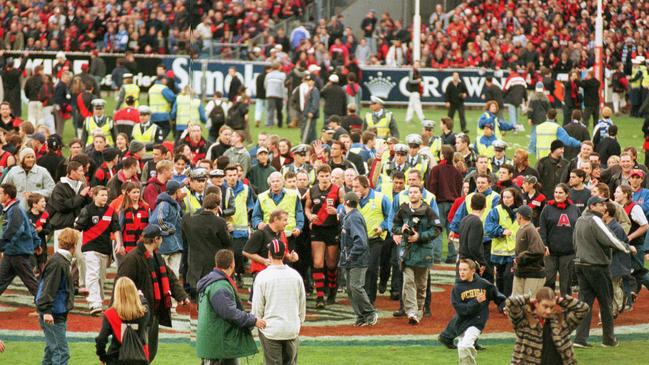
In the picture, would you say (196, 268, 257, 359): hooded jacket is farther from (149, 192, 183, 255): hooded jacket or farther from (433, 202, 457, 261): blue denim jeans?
(433, 202, 457, 261): blue denim jeans

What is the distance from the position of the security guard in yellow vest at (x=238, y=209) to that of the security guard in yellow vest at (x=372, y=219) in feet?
5.04

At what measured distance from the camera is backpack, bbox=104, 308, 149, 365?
11.9 metres

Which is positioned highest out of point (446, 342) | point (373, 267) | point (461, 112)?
point (461, 112)

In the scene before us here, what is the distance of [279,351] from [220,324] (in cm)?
64

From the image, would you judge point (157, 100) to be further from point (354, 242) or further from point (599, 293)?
point (599, 293)

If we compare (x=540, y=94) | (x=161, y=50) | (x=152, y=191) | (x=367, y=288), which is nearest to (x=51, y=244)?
(x=152, y=191)

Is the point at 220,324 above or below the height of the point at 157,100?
below

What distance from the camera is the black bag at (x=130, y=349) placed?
1188cm

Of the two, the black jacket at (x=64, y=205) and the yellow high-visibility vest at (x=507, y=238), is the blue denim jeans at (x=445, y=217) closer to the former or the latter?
the yellow high-visibility vest at (x=507, y=238)

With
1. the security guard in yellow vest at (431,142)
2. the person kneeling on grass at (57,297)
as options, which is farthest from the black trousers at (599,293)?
the security guard in yellow vest at (431,142)

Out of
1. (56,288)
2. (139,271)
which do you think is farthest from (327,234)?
(56,288)

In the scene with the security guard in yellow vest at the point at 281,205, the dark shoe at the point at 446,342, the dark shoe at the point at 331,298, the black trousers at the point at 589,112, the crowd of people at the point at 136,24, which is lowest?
the dark shoe at the point at 331,298

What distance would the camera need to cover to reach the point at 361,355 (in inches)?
581

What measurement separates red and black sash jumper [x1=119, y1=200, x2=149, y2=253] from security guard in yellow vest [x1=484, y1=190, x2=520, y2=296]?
422 centimetres
